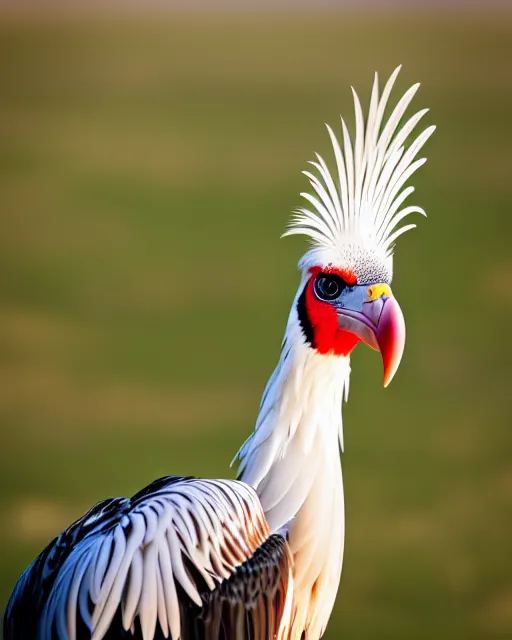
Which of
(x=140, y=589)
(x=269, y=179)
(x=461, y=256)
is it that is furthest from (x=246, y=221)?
(x=140, y=589)

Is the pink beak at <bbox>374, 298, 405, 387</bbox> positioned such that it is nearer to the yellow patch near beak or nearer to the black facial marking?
the yellow patch near beak

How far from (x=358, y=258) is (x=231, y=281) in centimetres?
88

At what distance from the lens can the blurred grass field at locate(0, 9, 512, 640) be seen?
3.31 m

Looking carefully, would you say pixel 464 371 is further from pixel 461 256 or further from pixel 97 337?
pixel 97 337

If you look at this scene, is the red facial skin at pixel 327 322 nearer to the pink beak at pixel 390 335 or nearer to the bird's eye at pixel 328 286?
the bird's eye at pixel 328 286

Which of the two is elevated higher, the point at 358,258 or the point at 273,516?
the point at 358,258

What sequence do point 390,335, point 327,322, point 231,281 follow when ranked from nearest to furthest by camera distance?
1. point 390,335
2. point 327,322
3. point 231,281

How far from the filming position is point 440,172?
3.46 m

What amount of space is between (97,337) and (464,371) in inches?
47.6

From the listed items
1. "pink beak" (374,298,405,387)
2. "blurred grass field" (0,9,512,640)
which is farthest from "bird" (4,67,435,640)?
"blurred grass field" (0,9,512,640)

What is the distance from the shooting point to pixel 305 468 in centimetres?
255

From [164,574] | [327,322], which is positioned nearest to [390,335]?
[327,322]

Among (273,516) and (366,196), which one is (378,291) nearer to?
(366,196)

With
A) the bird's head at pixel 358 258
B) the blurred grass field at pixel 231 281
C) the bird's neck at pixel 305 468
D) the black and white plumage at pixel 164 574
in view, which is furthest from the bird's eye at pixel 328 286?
the blurred grass field at pixel 231 281
